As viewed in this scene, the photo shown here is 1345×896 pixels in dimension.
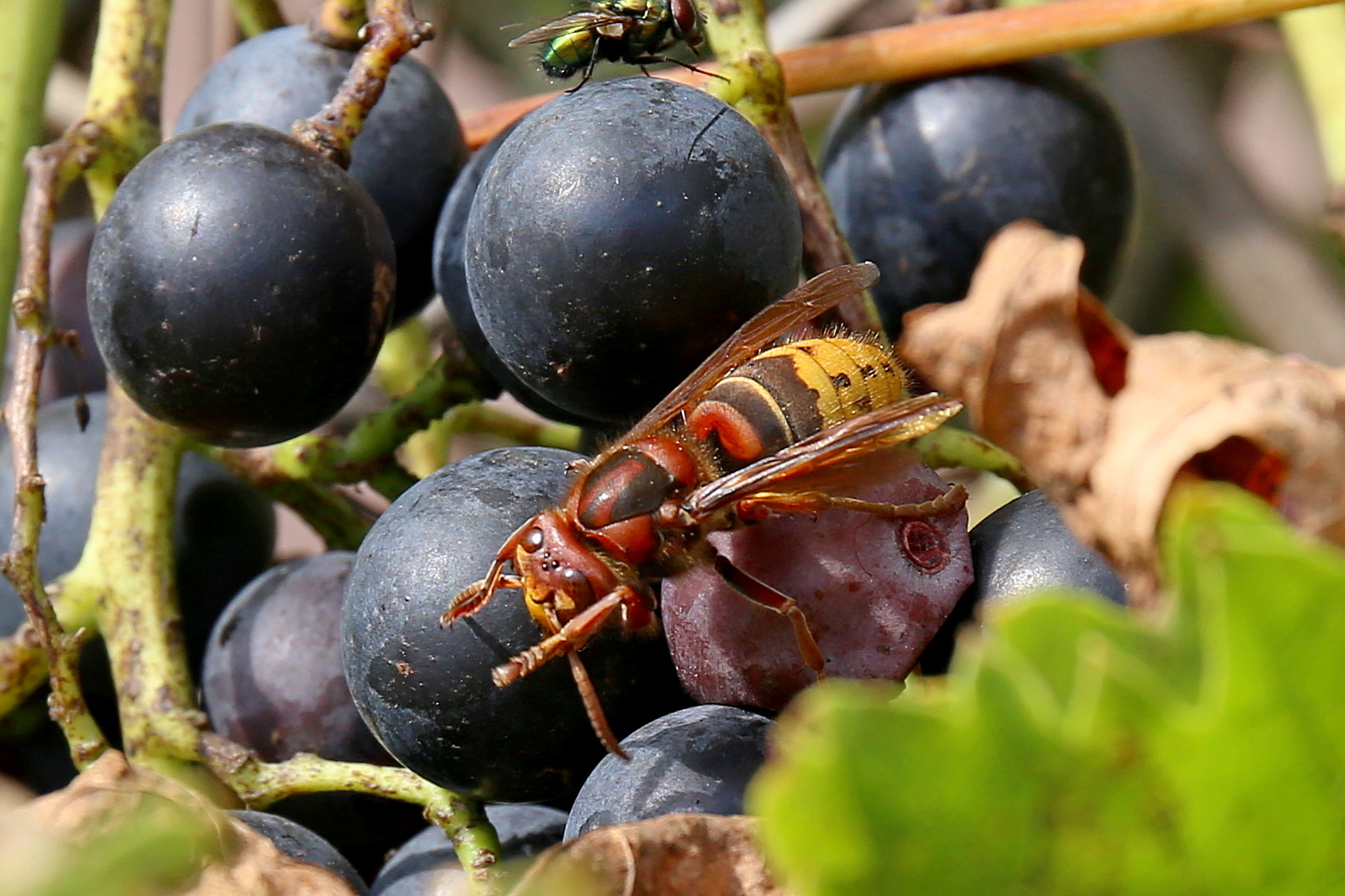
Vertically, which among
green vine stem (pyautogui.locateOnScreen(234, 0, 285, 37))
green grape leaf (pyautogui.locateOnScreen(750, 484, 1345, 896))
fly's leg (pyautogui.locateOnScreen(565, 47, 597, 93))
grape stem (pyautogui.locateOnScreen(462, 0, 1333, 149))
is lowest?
green grape leaf (pyautogui.locateOnScreen(750, 484, 1345, 896))

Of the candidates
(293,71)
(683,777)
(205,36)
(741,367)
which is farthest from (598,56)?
(205,36)

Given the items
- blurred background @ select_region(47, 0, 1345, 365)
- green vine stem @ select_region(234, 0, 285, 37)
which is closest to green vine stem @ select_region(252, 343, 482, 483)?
green vine stem @ select_region(234, 0, 285, 37)

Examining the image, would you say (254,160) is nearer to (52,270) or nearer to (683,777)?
(683,777)

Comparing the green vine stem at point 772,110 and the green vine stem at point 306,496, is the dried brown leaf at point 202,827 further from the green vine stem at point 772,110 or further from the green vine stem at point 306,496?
the green vine stem at point 772,110

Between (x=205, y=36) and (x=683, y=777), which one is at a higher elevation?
(x=205, y=36)

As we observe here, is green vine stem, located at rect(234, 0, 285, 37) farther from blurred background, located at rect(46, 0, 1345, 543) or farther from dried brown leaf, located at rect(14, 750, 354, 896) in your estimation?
dried brown leaf, located at rect(14, 750, 354, 896)

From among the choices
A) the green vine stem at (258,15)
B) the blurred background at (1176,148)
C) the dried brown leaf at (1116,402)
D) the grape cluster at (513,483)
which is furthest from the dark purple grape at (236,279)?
the blurred background at (1176,148)

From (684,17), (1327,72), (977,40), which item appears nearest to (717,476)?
(684,17)
